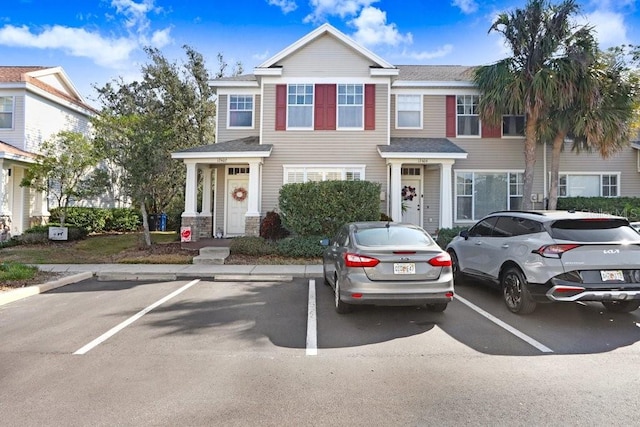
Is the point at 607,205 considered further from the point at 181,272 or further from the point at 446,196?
the point at 181,272

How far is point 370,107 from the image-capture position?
48.6 ft

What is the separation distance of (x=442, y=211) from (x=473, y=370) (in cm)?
1067

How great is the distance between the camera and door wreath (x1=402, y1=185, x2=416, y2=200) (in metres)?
16.0

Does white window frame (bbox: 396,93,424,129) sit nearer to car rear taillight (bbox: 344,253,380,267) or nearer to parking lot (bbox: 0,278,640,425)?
parking lot (bbox: 0,278,640,425)

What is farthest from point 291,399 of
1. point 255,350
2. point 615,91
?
point 615,91

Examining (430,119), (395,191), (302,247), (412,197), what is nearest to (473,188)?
(412,197)

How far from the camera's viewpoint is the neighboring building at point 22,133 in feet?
49.9

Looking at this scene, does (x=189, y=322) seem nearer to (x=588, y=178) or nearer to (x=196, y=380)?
(x=196, y=380)

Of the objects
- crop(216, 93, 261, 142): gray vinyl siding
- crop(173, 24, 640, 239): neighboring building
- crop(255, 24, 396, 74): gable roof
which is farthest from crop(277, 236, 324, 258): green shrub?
crop(255, 24, 396, 74): gable roof

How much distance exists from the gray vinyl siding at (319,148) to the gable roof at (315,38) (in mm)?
799

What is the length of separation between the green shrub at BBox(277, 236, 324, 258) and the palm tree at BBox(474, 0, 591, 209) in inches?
322

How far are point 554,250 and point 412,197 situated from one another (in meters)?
10.3

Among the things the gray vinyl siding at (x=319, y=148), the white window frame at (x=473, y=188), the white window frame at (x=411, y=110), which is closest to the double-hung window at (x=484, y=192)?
the white window frame at (x=473, y=188)

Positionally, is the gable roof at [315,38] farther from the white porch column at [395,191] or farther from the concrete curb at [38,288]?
the concrete curb at [38,288]
